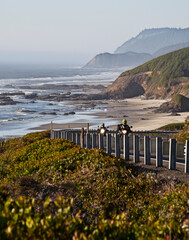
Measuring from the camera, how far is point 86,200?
28.9ft

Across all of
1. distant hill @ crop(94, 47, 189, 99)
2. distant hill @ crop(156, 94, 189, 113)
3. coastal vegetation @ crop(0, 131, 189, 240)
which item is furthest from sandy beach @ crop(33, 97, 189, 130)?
coastal vegetation @ crop(0, 131, 189, 240)

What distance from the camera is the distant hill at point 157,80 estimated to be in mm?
106938

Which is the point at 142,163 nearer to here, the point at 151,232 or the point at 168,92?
the point at 151,232

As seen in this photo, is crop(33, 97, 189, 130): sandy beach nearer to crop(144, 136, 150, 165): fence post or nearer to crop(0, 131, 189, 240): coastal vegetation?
crop(144, 136, 150, 165): fence post

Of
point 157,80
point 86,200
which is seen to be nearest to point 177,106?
point 157,80

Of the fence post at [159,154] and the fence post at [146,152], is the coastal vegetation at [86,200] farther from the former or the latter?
the fence post at [146,152]

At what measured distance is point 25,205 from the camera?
17.1 ft

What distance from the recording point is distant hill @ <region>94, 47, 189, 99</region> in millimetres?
106938

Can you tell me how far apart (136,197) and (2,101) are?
3345 inches

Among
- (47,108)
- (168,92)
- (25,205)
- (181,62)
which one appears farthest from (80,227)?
(181,62)

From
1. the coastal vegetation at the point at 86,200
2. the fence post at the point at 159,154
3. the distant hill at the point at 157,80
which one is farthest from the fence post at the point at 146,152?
the distant hill at the point at 157,80

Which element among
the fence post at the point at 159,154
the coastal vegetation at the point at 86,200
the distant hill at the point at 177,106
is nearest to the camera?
the coastal vegetation at the point at 86,200

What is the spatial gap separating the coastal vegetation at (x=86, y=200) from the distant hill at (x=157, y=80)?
85.1 meters

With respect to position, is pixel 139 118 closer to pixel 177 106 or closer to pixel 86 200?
pixel 177 106
